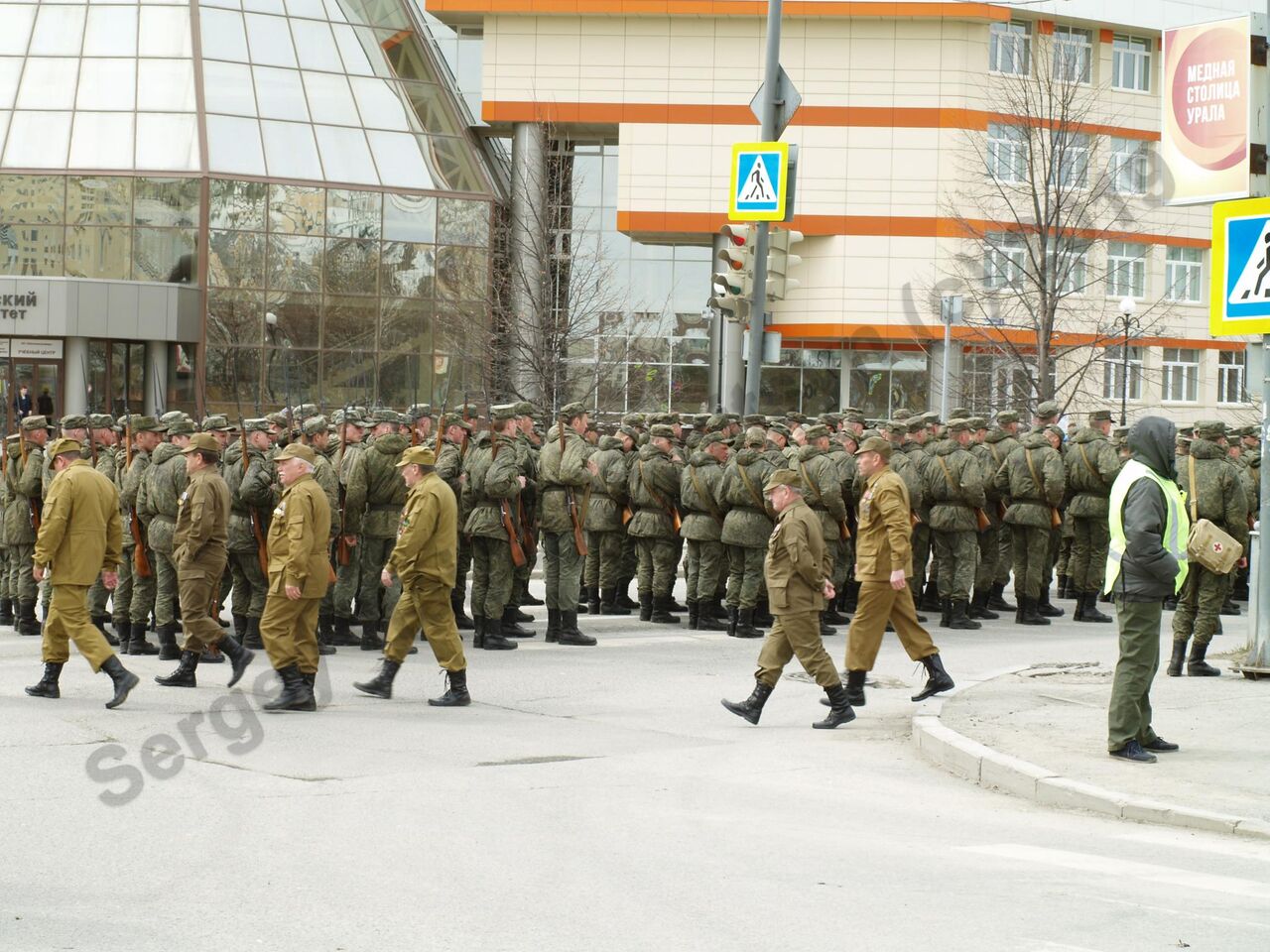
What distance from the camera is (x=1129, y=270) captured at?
48.3m

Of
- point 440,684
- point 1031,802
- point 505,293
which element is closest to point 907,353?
point 505,293

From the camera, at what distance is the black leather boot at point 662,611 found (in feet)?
57.6

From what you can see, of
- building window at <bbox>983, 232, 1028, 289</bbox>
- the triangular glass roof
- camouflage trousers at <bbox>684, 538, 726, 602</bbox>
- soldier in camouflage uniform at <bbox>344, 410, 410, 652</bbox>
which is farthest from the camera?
building window at <bbox>983, 232, 1028, 289</bbox>

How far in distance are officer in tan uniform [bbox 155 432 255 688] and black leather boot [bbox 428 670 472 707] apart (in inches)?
60.6

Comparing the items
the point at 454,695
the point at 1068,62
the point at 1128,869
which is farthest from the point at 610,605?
the point at 1068,62

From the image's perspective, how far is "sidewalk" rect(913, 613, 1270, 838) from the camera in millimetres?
8477

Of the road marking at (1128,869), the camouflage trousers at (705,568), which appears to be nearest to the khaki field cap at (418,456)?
the camouflage trousers at (705,568)

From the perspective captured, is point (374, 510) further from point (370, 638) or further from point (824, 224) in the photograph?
point (824, 224)

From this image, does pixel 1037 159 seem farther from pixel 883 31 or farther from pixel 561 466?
pixel 561 466

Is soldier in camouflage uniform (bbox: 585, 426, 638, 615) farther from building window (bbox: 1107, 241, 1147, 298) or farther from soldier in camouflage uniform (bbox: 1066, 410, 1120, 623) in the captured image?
building window (bbox: 1107, 241, 1147, 298)

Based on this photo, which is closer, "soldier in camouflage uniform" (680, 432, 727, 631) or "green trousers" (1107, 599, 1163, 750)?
"green trousers" (1107, 599, 1163, 750)

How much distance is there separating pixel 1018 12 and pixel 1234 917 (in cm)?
4288

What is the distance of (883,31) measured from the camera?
45.3m

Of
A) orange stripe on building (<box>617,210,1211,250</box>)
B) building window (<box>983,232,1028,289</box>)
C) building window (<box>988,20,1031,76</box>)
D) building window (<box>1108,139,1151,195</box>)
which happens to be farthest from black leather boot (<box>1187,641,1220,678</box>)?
orange stripe on building (<box>617,210,1211,250</box>)
